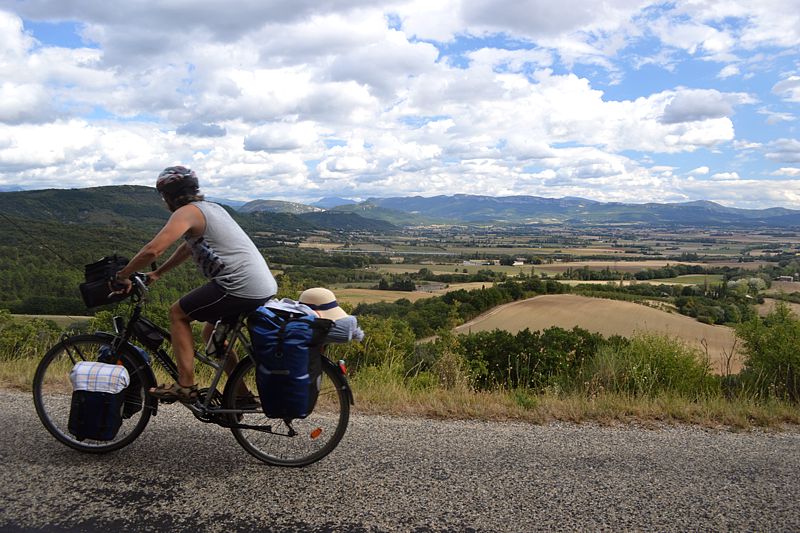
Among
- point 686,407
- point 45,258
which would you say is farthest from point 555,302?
point 686,407

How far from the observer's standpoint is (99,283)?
4012mm

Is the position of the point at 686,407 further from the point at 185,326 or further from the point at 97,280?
the point at 97,280

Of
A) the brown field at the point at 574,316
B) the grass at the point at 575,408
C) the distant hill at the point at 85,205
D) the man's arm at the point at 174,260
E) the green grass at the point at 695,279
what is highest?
the distant hill at the point at 85,205

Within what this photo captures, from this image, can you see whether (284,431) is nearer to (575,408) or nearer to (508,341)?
(575,408)

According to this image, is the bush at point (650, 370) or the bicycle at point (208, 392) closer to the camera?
the bicycle at point (208, 392)

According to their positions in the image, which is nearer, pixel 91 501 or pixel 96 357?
pixel 91 501

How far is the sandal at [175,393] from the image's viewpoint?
4156 millimetres

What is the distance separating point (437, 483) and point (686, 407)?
302 cm

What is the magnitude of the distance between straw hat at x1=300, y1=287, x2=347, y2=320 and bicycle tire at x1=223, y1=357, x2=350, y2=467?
1.16 feet

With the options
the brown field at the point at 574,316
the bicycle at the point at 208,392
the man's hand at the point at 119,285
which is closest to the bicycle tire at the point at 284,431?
the bicycle at the point at 208,392

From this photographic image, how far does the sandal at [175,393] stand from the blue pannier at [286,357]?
2.14ft

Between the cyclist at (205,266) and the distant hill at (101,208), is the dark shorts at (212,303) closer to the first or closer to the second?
the cyclist at (205,266)

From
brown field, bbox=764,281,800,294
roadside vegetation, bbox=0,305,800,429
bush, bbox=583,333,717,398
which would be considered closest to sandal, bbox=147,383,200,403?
roadside vegetation, bbox=0,305,800,429

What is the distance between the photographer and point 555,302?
181 feet
